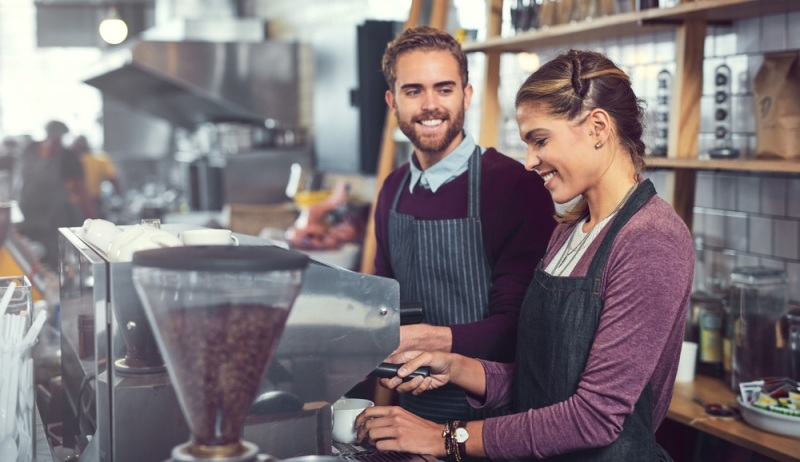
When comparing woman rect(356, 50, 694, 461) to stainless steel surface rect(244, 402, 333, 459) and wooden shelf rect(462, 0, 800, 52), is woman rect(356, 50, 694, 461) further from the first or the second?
wooden shelf rect(462, 0, 800, 52)

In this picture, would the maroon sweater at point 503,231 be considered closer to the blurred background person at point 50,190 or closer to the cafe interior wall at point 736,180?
the cafe interior wall at point 736,180

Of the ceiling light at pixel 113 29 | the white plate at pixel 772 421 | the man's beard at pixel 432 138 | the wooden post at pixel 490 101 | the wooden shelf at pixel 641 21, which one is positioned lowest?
the white plate at pixel 772 421

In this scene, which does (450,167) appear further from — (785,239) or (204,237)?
(785,239)

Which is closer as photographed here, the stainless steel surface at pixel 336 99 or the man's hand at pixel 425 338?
the man's hand at pixel 425 338

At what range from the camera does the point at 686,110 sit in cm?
246

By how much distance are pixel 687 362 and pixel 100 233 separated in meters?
1.78

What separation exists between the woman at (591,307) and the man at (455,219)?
1.02 feet

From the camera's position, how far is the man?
1.94 m

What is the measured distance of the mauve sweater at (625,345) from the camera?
135 centimetres

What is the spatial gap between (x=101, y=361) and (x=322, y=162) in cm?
416

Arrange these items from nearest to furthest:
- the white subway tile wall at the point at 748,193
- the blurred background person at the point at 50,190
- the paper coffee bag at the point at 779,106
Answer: the paper coffee bag at the point at 779,106 → the white subway tile wall at the point at 748,193 → the blurred background person at the point at 50,190

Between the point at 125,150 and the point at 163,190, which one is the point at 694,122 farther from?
the point at 125,150

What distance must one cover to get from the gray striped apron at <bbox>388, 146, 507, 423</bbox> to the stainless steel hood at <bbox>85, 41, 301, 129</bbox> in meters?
3.84

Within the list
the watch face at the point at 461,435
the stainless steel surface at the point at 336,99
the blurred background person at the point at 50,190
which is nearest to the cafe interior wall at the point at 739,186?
the watch face at the point at 461,435
